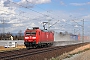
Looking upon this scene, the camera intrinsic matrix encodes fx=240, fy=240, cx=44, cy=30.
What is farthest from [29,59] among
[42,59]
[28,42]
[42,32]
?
[42,32]

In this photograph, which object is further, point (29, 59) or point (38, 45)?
point (38, 45)

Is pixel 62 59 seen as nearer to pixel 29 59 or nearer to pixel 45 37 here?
pixel 29 59

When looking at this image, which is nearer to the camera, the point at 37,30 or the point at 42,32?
the point at 37,30

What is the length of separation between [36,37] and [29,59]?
22.0 m

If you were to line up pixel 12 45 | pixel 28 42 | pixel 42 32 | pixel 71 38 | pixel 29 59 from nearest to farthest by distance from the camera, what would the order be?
pixel 29 59 → pixel 28 42 → pixel 42 32 → pixel 12 45 → pixel 71 38

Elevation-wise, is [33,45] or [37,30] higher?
[37,30]

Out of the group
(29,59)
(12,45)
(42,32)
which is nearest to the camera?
(29,59)

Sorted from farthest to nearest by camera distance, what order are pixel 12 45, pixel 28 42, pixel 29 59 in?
pixel 12 45, pixel 28 42, pixel 29 59

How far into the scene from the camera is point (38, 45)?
44719 mm

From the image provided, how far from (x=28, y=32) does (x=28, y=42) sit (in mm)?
2022

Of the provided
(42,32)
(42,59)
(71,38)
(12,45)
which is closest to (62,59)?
(42,59)

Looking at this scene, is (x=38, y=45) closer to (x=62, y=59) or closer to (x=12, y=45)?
(x=12, y=45)

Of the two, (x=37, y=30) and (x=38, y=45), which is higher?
(x=37, y=30)

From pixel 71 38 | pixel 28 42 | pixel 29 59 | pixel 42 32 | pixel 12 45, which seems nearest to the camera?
pixel 29 59
